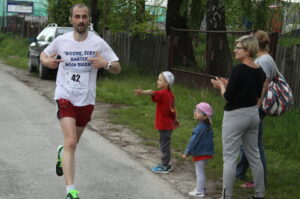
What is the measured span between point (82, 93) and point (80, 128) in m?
0.46

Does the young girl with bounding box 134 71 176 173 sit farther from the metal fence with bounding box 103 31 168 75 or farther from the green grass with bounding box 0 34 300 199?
the metal fence with bounding box 103 31 168 75

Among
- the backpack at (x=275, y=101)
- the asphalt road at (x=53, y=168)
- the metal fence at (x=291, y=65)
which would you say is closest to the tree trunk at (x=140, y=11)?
the metal fence at (x=291, y=65)

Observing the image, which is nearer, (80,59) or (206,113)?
(80,59)

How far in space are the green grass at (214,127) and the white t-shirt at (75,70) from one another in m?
2.00

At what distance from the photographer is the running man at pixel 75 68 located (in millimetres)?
5652

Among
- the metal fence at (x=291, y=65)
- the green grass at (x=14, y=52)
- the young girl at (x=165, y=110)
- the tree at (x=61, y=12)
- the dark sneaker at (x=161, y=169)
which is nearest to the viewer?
the young girl at (x=165, y=110)

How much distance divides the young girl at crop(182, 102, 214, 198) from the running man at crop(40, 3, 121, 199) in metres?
1.10

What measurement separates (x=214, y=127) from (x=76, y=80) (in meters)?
4.78

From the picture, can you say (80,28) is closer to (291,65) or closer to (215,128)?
(215,128)

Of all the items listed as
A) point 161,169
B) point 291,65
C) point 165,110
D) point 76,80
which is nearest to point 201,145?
point 165,110

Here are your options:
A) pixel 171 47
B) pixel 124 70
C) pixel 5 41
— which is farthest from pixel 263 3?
pixel 5 41

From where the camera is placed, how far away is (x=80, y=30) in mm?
5699

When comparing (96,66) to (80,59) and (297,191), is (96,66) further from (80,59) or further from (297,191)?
(297,191)

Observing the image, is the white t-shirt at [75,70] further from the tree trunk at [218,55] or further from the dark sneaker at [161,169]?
the tree trunk at [218,55]
